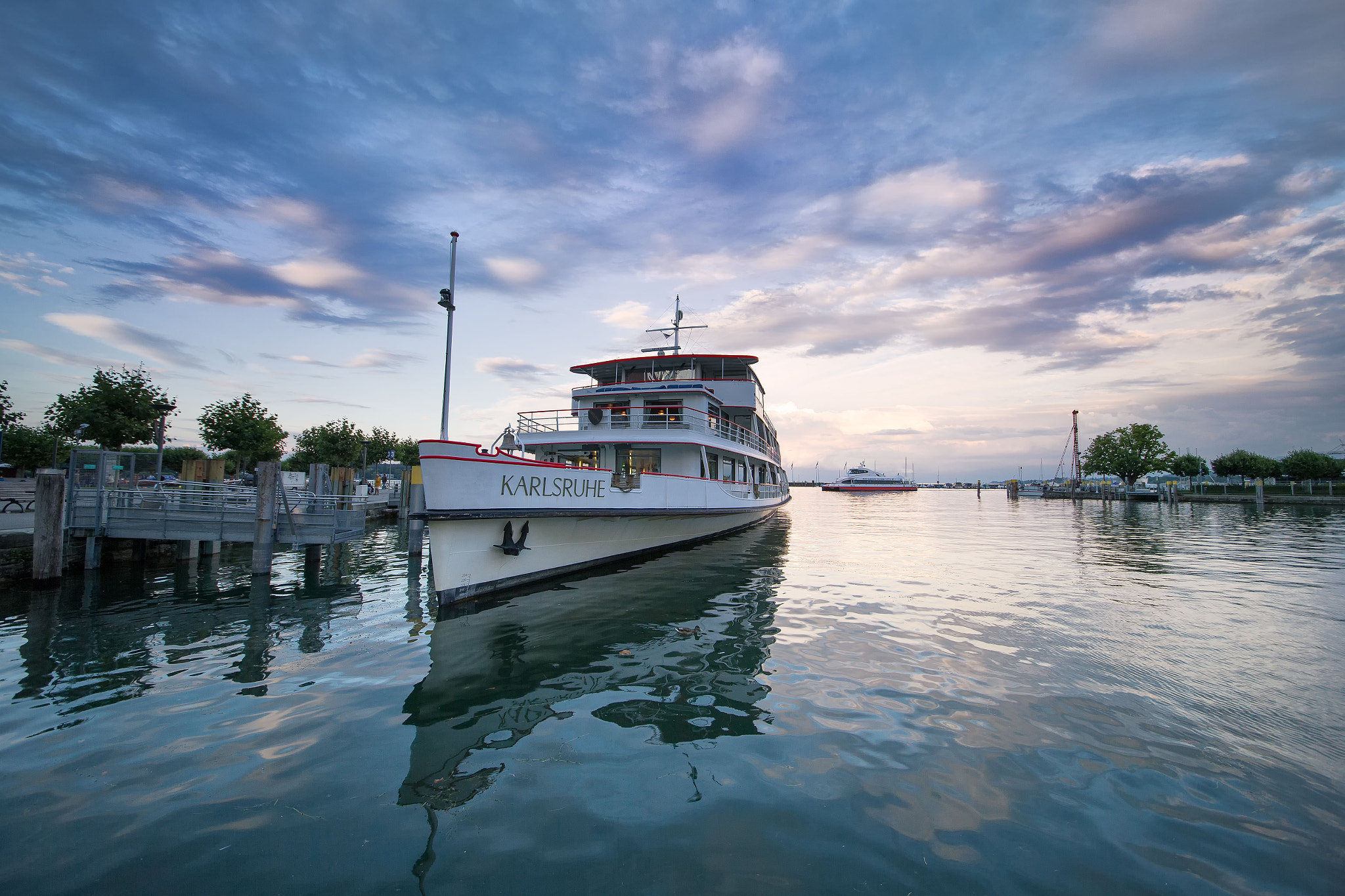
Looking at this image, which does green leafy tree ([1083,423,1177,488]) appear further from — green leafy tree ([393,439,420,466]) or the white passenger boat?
green leafy tree ([393,439,420,466])

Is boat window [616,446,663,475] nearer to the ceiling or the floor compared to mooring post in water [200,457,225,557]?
nearer to the ceiling

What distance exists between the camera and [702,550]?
58.5 feet

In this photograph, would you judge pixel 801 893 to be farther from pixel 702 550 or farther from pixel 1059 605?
pixel 702 550

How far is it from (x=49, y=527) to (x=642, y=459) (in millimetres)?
13032

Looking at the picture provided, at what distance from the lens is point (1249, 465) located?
76.4 metres

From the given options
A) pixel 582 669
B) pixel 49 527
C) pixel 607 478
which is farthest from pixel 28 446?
pixel 582 669

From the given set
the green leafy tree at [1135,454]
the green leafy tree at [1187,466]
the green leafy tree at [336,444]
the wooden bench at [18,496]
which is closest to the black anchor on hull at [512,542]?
the wooden bench at [18,496]

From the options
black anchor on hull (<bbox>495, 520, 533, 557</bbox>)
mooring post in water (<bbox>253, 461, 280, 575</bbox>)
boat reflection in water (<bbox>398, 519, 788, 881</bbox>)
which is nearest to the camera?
boat reflection in water (<bbox>398, 519, 788, 881</bbox>)

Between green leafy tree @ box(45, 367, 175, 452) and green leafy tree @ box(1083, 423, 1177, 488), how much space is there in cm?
9749

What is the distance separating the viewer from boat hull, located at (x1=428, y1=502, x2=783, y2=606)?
32.2 ft

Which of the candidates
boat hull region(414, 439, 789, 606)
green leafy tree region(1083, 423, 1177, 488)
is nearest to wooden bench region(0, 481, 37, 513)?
boat hull region(414, 439, 789, 606)

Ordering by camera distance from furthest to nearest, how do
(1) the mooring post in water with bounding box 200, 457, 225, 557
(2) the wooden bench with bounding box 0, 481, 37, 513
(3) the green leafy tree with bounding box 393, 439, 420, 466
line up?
(3) the green leafy tree with bounding box 393, 439, 420, 466 → (2) the wooden bench with bounding box 0, 481, 37, 513 → (1) the mooring post in water with bounding box 200, 457, 225, 557

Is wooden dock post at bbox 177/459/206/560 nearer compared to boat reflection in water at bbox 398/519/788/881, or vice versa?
boat reflection in water at bbox 398/519/788/881

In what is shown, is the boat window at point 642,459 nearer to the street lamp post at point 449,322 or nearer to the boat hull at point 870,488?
the street lamp post at point 449,322
